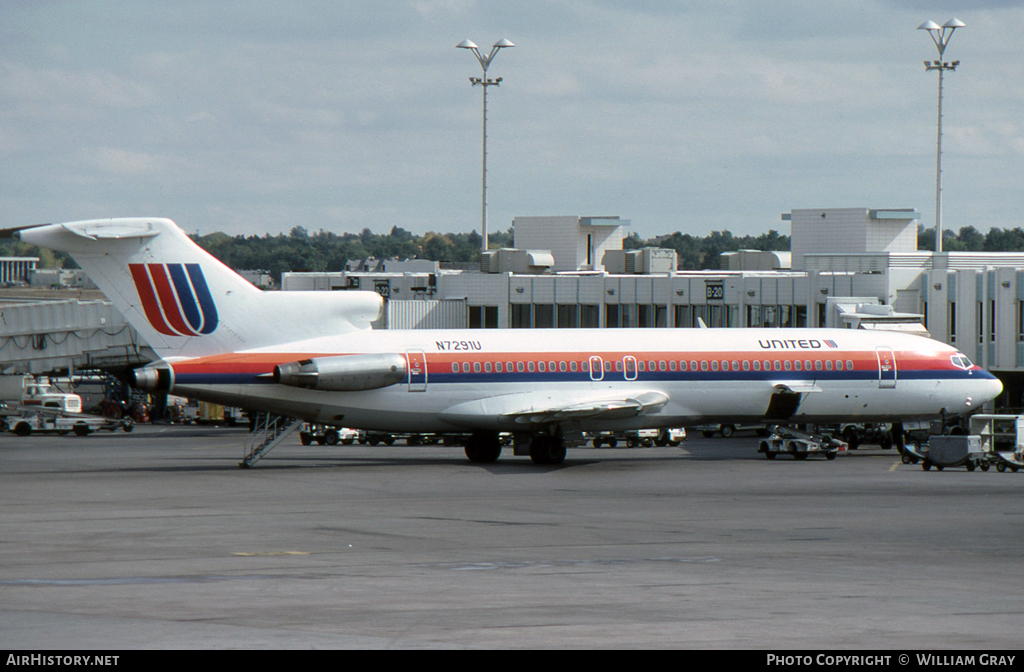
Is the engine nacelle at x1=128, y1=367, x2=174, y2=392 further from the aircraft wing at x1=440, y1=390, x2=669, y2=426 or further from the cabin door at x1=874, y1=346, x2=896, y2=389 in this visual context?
the cabin door at x1=874, y1=346, x2=896, y2=389

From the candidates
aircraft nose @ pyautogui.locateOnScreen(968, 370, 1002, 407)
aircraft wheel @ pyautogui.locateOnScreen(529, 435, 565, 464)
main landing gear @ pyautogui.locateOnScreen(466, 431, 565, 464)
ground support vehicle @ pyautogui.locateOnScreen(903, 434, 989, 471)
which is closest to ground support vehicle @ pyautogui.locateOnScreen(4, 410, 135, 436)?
main landing gear @ pyautogui.locateOnScreen(466, 431, 565, 464)

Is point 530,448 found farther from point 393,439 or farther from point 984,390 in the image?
point 393,439

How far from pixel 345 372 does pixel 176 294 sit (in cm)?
624

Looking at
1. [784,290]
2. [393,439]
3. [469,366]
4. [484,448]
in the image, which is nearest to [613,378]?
[469,366]

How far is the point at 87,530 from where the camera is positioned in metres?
27.6

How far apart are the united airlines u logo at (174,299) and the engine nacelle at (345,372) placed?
3017mm

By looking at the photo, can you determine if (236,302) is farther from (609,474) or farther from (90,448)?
(90,448)

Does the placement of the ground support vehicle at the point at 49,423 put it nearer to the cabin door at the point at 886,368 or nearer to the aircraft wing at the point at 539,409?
the aircraft wing at the point at 539,409

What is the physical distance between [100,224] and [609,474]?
18.7m

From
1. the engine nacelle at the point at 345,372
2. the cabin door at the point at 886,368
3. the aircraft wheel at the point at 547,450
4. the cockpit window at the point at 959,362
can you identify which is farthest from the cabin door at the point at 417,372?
the cockpit window at the point at 959,362

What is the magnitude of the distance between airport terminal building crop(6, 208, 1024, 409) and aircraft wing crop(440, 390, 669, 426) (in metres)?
21.8

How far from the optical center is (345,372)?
44.4 metres

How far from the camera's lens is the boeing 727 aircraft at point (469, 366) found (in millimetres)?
43531
